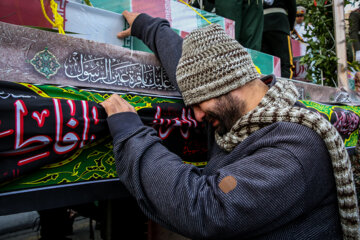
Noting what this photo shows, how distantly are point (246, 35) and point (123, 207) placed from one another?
89.8 inches

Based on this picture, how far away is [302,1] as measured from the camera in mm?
4969

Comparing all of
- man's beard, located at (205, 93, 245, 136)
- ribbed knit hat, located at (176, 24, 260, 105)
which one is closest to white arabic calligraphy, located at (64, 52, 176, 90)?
ribbed knit hat, located at (176, 24, 260, 105)

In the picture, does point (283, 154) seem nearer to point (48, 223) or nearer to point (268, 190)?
point (268, 190)

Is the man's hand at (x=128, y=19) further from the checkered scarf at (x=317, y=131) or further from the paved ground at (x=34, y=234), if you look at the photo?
the paved ground at (x=34, y=234)

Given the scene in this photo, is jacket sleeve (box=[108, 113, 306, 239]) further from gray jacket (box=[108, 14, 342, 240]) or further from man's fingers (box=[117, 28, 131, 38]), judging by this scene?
man's fingers (box=[117, 28, 131, 38])

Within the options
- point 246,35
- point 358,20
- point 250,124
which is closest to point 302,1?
point 358,20

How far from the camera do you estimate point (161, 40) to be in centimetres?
157

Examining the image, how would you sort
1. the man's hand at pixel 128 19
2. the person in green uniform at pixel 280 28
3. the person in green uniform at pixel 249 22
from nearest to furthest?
the man's hand at pixel 128 19 → the person in green uniform at pixel 249 22 → the person in green uniform at pixel 280 28

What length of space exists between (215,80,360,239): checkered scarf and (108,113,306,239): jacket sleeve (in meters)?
0.15

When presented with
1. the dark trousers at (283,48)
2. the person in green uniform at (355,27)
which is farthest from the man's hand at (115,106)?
the person in green uniform at (355,27)

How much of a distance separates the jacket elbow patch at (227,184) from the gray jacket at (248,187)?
0.01m

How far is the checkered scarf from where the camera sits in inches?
38.1

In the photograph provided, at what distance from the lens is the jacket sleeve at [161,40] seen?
1537mm

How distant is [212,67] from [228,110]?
Result: 0.20 m
